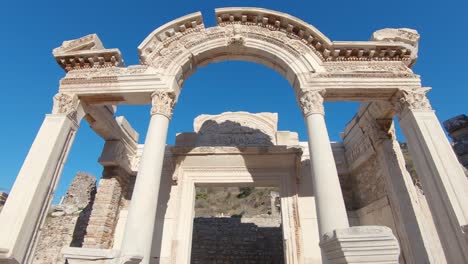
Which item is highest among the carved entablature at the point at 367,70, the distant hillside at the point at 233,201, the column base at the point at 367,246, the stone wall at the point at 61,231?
the distant hillside at the point at 233,201

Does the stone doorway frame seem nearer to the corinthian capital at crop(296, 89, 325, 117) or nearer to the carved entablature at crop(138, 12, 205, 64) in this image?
the corinthian capital at crop(296, 89, 325, 117)

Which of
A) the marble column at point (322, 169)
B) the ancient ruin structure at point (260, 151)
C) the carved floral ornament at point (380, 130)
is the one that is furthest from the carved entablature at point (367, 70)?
the carved floral ornament at point (380, 130)

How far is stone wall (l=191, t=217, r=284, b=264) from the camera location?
37.7 ft

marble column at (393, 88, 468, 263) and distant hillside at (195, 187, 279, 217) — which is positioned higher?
distant hillside at (195, 187, 279, 217)

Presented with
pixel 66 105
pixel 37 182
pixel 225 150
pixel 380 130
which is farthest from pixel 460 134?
pixel 37 182

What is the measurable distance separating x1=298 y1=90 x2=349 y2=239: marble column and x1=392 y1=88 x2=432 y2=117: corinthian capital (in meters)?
2.10

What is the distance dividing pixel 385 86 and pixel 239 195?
29.5m

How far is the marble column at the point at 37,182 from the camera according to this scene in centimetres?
Result: 536

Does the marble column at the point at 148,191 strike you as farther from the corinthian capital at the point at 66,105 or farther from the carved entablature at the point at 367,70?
the carved entablature at the point at 367,70

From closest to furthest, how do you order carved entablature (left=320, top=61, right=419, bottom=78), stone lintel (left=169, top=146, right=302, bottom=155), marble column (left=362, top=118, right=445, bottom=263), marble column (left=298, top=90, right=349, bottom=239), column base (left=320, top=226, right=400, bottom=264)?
column base (left=320, top=226, right=400, bottom=264) → marble column (left=298, top=90, right=349, bottom=239) → marble column (left=362, top=118, right=445, bottom=263) → carved entablature (left=320, top=61, right=419, bottom=78) → stone lintel (left=169, top=146, right=302, bottom=155)

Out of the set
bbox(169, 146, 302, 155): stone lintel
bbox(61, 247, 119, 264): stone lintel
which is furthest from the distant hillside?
bbox(61, 247, 119, 264): stone lintel

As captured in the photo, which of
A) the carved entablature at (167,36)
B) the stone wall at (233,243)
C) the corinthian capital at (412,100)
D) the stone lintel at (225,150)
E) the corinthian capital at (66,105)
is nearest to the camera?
the corinthian capital at (412,100)

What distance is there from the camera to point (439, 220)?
5492 millimetres

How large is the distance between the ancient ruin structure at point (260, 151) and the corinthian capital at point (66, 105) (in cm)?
3
